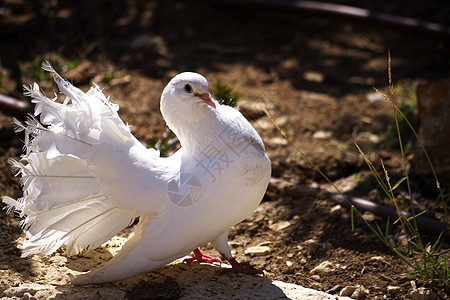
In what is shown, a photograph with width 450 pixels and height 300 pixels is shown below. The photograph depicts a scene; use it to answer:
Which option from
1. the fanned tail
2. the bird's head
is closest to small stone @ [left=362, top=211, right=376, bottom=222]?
the bird's head

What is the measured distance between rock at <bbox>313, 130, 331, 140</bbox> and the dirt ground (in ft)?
0.04

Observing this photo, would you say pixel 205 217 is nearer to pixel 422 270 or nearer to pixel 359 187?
pixel 422 270

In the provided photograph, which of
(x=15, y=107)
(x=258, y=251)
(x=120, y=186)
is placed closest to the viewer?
(x=120, y=186)

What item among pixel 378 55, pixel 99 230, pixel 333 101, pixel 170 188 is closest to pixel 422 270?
pixel 170 188

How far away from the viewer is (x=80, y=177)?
10.0ft

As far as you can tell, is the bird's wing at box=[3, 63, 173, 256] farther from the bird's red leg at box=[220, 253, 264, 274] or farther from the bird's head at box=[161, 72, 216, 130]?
the bird's red leg at box=[220, 253, 264, 274]

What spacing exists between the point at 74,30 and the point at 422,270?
5278 millimetres

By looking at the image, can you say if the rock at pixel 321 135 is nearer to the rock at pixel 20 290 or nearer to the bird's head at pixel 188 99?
the bird's head at pixel 188 99

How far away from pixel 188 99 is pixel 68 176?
2.70 feet

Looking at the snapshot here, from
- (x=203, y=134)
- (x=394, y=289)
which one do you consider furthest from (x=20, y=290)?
(x=394, y=289)

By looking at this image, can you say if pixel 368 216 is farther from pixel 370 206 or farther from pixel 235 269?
pixel 235 269

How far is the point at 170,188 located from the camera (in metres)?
3.09

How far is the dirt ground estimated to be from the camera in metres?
3.63

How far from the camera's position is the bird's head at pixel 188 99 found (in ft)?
10.5
